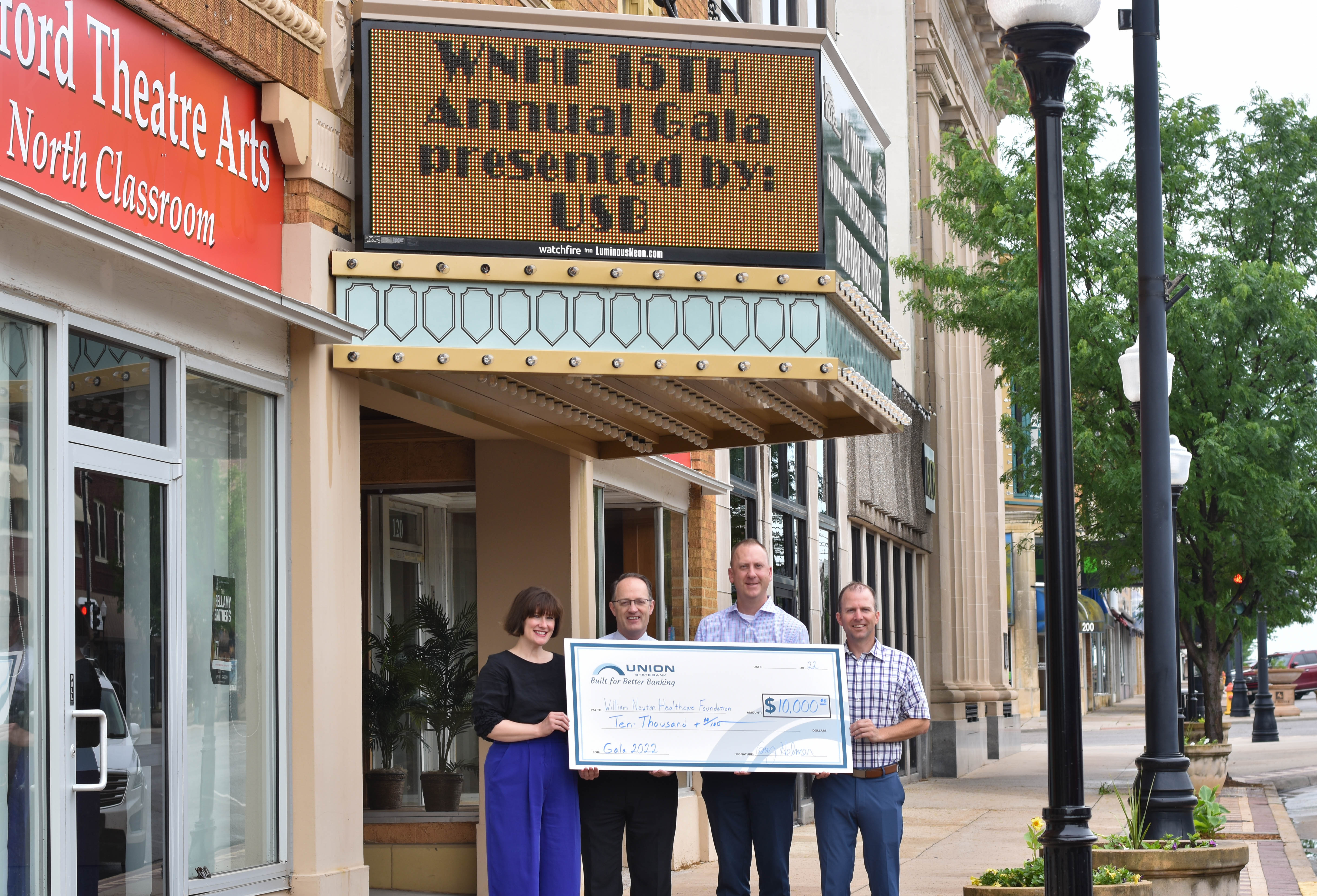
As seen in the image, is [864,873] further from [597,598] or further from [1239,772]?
[1239,772]

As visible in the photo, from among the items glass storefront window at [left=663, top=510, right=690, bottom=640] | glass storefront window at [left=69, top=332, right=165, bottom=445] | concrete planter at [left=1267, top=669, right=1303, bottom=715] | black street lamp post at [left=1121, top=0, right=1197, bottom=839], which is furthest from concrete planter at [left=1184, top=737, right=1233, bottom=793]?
concrete planter at [left=1267, top=669, right=1303, bottom=715]

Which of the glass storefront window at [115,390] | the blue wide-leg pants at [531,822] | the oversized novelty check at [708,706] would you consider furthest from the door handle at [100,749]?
the oversized novelty check at [708,706]

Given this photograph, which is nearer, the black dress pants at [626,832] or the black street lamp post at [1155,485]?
the black dress pants at [626,832]

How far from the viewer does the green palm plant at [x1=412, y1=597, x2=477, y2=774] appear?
11.2 metres

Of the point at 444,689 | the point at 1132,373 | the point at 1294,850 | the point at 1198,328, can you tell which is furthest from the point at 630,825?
the point at 1198,328

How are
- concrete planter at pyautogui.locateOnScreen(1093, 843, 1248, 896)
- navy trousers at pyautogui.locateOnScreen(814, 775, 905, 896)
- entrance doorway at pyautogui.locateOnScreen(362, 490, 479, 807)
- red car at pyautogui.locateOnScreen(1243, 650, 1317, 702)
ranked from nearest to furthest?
navy trousers at pyautogui.locateOnScreen(814, 775, 905, 896) → concrete planter at pyautogui.locateOnScreen(1093, 843, 1248, 896) → entrance doorway at pyautogui.locateOnScreen(362, 490, 479, 807) → red car at pyautogui.locateOnScreen(1243, 650, 1317, 702)

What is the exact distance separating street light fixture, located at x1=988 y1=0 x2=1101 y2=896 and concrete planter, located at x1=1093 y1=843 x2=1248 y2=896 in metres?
2.05

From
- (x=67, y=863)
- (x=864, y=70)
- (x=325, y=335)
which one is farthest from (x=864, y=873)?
(x=864, y=70)

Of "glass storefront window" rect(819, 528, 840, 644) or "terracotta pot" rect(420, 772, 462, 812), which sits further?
"glass storefront window" rect(819, 528, 840, 644)

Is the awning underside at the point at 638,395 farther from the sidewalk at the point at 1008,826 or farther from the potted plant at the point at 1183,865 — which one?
the sidewalk at the point at 1008,826

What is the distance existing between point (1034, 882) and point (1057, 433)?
260 centimetres

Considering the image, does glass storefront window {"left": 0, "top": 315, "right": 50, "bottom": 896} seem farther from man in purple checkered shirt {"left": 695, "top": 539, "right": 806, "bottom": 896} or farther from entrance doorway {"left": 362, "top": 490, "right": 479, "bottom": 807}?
entrance doorway {"left": 362, "top": 490, "right": 479, "bottom": 807}

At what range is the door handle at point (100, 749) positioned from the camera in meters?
6.04

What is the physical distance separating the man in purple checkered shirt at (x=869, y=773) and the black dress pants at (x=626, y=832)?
72 cm
